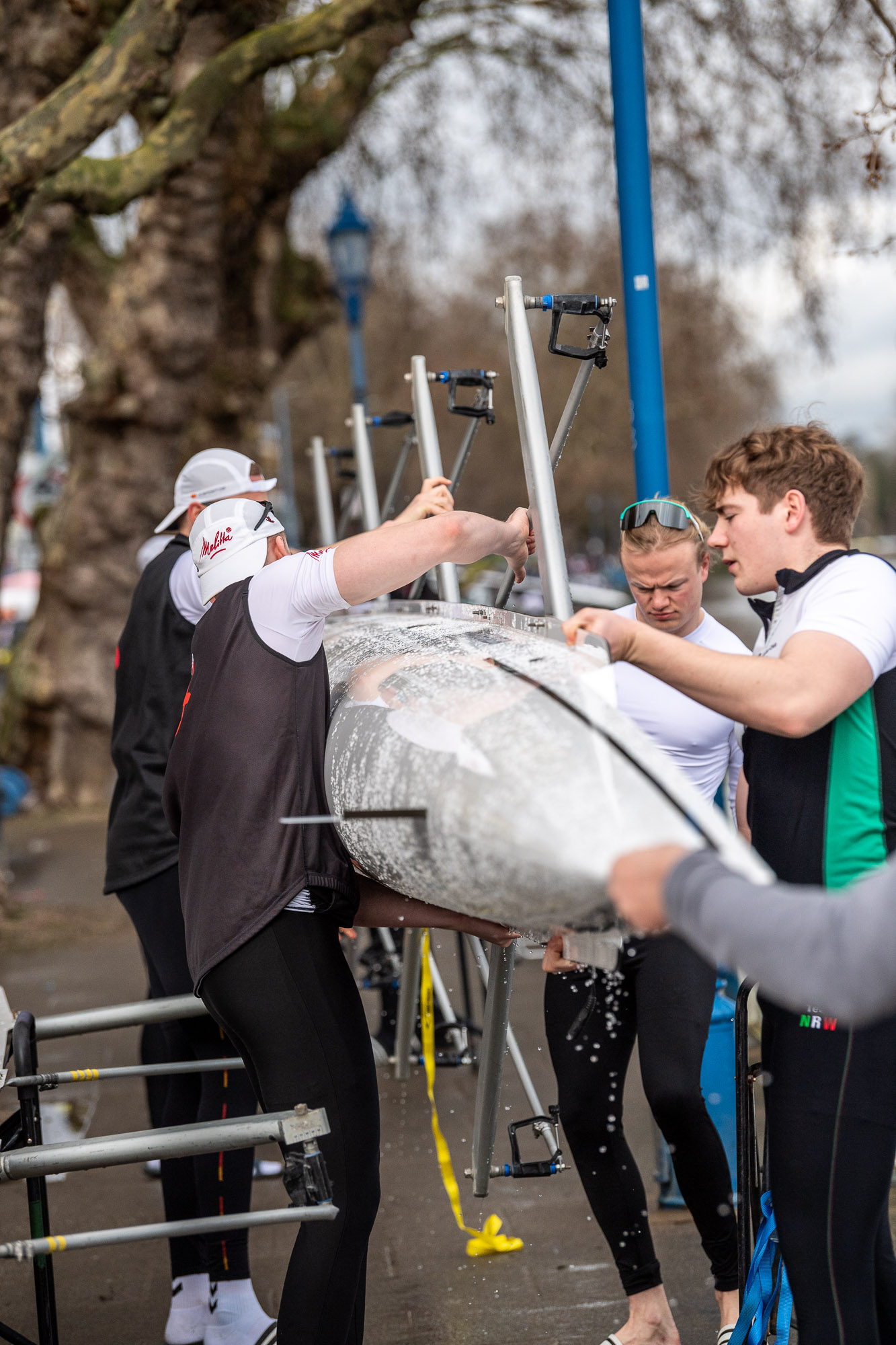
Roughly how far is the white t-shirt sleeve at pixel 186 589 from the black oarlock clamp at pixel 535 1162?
1.49 meters

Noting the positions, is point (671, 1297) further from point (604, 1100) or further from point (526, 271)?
point (526, 271)

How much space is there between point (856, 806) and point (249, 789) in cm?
103

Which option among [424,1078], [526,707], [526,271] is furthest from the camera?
[526,271]

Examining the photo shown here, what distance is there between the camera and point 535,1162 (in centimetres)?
295

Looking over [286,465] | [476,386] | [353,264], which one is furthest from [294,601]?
[286,465]

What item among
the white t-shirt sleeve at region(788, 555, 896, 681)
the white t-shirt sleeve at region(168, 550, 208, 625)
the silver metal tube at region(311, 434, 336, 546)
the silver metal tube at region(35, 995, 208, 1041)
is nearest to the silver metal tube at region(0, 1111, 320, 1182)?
the silver metal tube at region(35, 995, 208, 1041)

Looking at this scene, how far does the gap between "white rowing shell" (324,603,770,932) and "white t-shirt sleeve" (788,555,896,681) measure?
340 millimetres

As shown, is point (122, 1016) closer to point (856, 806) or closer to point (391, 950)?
point (856, 806)

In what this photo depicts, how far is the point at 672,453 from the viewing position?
104 feet

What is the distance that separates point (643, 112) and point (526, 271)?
11.8 meters

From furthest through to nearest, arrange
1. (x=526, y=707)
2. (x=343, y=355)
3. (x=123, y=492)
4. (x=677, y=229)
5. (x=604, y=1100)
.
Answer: (x=343, y=355) → (x=123, y=492) → (x=677, y=229) → (x=604, y=1100) → (x=526, y=707)

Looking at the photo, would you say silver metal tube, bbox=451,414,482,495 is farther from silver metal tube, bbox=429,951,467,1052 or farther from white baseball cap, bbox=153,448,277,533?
silver metal tube, bbox=429,951,467,1052

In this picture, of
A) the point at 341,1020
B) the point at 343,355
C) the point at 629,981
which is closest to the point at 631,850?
the point at 341,1020

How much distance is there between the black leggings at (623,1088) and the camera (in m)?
2.90
